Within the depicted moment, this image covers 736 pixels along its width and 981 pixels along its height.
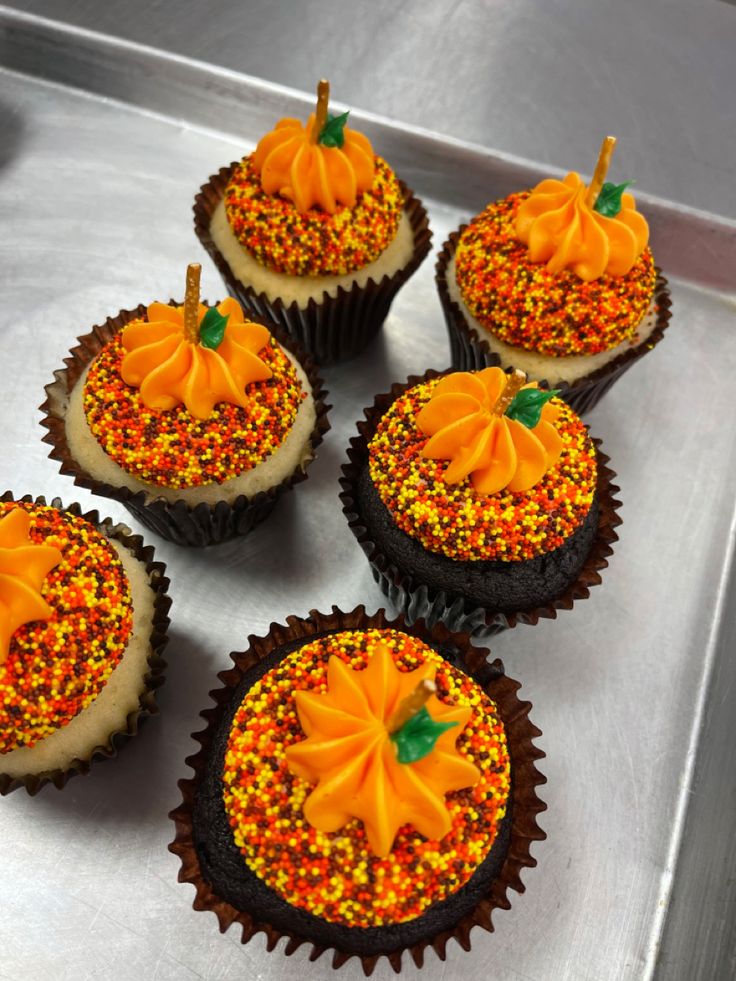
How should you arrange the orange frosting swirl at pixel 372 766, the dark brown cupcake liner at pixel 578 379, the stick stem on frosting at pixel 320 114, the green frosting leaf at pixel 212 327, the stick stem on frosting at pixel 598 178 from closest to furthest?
1. the orange frosting swirl at pixel 372 766
2. the green frosting leaf at pixel 212 327
3. the stick stem on frosting at pixel 598 178
4. the stick stem on frosting at pixel 320 114
5. the dark brown cupcake liner at pixel 578 379

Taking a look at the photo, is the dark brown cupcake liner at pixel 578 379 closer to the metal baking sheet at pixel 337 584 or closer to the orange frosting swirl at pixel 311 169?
the metal baking sheet at pixel 337 584

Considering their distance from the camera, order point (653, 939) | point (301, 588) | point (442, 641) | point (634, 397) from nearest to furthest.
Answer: point (442, 641) < point (653, 939) < point (301, 588) < point (634, 397)

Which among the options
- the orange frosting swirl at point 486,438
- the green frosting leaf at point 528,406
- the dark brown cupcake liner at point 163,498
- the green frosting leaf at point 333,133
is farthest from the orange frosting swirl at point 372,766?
the green frosting leaf at point 333,133

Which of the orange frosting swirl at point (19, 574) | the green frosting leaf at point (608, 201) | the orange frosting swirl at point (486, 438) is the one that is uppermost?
the green frosting leaf at point (608, 201)

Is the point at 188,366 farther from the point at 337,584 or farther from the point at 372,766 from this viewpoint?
the point at 372,766

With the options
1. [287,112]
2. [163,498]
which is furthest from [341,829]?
[287,112]

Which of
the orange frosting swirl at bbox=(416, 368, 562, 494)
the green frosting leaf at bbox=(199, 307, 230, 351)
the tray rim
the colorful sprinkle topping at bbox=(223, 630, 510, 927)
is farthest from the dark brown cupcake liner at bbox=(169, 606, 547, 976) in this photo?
the tray rim

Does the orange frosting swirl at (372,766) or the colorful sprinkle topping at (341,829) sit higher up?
the orange frosting swirl at (372,766)

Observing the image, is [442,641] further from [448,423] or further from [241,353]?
[241,353]

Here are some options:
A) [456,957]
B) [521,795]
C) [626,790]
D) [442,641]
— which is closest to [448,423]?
[442,641]
